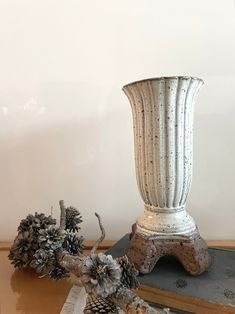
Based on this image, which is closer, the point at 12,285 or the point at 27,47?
the point at 12,285

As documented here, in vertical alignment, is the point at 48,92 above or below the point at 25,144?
above

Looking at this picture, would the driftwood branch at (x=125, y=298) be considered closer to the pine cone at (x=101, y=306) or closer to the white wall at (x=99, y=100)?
the pine cone at (x=101, y=306)

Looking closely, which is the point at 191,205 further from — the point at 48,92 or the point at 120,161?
the point at 48,92

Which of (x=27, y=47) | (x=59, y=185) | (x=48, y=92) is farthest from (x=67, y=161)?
(x=27, y=47)

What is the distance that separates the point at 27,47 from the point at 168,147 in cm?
42

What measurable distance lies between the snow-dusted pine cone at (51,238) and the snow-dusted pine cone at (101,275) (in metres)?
0.09

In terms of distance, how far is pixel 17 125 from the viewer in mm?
652

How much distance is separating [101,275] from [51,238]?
120 mm

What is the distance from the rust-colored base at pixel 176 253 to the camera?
0.43 metres

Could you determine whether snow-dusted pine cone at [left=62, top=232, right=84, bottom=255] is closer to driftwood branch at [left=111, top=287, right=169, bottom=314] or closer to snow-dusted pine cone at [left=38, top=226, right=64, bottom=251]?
snow-dusted pine cone at [left=38, top=226, right=64, bottom=251]

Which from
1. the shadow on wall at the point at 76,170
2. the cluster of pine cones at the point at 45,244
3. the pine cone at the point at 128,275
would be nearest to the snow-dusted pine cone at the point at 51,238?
the cluster of pine cones at the point at 45,244

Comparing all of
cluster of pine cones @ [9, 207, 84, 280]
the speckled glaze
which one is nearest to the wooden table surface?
cluster of pine cones @ [9, 207, 84, 280]

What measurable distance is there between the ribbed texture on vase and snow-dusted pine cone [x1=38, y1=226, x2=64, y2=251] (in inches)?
5.9

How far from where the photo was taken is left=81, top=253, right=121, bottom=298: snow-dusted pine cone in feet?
1.08
